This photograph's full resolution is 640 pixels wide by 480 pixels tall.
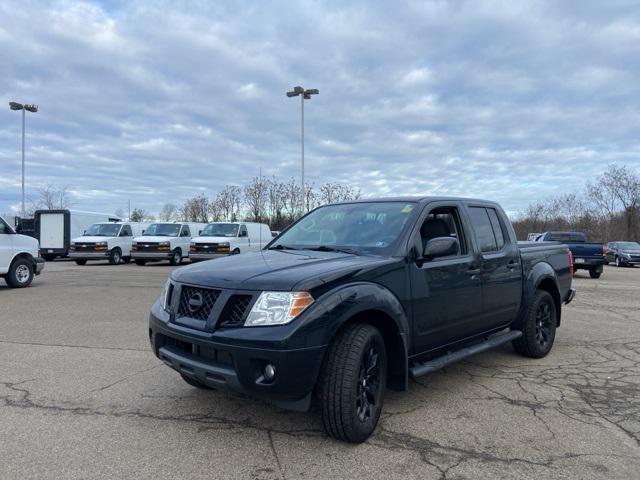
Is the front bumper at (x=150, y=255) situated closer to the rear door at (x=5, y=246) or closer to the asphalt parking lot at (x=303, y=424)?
the rear door at (x=5, y=246)

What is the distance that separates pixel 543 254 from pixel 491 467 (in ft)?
11.8

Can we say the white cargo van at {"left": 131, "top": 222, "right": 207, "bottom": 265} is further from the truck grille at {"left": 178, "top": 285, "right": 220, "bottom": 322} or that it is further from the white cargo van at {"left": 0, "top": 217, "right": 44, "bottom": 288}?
the truck grille at {"left": 178, "top": 285, "right": 220, "bottom": 322}

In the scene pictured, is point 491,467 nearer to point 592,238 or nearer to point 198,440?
point 198,440

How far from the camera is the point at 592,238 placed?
48.6 metres

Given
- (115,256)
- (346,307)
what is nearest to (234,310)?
(346,307)

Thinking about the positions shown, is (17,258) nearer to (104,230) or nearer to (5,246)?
(5,246)

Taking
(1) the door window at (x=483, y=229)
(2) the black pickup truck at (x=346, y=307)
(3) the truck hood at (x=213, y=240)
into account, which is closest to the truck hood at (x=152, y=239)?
(3) the truck hood at (x=213, y=240)

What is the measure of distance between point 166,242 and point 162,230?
175cm

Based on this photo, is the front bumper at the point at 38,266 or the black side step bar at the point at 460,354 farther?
the front bumper at the point at 38,266

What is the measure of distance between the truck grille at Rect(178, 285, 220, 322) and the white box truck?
978 inches

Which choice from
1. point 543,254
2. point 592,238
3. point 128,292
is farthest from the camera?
point 592,238

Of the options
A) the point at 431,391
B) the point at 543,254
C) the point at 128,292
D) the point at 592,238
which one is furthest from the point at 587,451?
the point at 592,238

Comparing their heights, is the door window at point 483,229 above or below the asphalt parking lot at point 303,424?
above

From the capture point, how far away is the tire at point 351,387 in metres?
3.33
